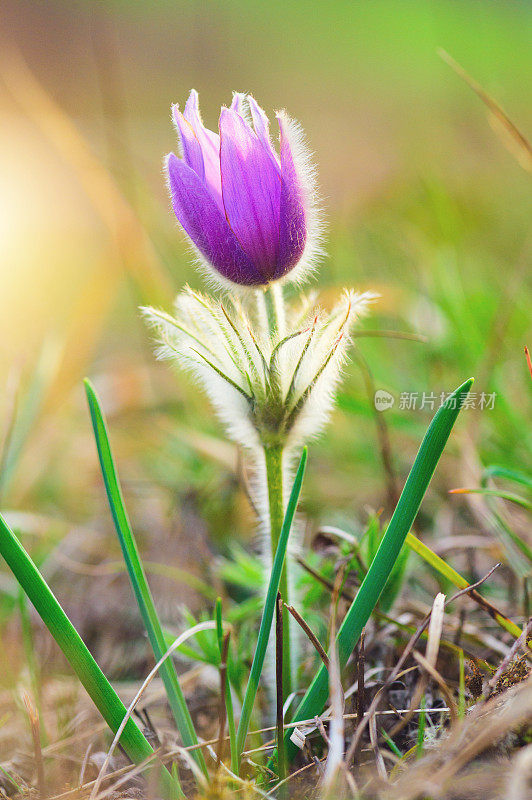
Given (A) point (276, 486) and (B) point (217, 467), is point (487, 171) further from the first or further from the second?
(A) point (276, 486)

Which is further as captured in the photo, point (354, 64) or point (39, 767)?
point (354, 64)

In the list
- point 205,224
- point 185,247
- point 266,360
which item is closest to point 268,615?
point 266,360

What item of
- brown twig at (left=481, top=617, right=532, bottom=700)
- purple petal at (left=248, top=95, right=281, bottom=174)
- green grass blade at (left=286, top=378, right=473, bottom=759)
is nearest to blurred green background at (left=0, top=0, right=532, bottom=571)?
purple petal at (left=248, top=95, right=281, bottom=174)

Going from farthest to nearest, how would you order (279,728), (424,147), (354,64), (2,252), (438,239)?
(354,64) < (424,147) < (2,252) < (438,239) < (279,728)

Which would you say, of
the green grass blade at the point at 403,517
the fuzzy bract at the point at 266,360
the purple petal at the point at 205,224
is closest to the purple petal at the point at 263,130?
the purple petal at the point at 205,224

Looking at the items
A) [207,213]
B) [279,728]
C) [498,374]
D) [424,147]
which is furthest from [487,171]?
[279,728]

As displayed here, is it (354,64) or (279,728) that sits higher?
(354,64)

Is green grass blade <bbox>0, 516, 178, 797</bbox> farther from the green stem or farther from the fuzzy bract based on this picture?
the green stem
